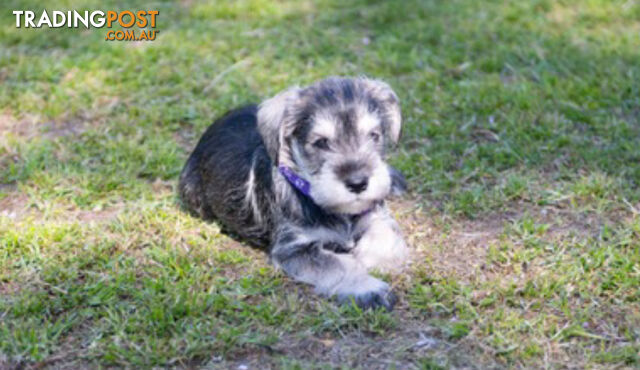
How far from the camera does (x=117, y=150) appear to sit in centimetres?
613

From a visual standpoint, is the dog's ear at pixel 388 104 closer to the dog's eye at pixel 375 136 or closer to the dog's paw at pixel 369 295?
the dog's eye at pixel 375 136

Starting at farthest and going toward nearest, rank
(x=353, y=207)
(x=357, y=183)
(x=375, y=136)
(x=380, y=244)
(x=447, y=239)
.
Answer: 1. (x=447, y=239)
2. (x=380, y=244)
3. (x=375, y=136)
4. (x=353, y=207)
5. (x=357, y=183)

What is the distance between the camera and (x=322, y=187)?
4.36 metres

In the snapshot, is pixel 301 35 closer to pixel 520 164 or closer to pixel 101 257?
pixel 520 164

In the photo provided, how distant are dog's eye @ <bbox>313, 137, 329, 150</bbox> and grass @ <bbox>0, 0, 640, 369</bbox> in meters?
0.78

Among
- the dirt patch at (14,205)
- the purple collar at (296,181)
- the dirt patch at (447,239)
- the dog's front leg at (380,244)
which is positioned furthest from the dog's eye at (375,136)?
the dirt patch at (14,205)

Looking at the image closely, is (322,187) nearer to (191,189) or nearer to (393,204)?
(393,204)

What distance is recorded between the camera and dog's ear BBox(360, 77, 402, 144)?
4742 millimetres

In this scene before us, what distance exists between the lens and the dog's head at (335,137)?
432cm

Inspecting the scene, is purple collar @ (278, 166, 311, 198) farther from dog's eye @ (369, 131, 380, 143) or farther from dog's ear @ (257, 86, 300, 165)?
dog's eye @ (369, 131, 380, 143)

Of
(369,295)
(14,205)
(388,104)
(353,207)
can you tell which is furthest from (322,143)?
(14,205)

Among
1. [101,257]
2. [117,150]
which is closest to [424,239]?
[101,257]

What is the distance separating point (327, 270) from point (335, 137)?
2.43ft

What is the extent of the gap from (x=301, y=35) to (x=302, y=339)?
4.63m
